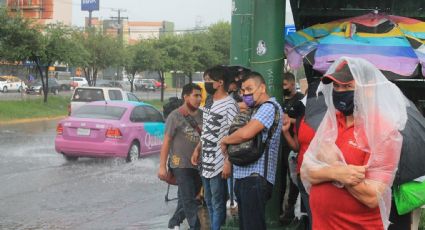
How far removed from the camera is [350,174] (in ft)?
10.0

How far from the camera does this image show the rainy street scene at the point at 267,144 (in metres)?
3.21

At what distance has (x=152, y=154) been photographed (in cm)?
1491

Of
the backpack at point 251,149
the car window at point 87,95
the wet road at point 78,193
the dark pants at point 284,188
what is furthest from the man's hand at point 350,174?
the car window at point 87,95

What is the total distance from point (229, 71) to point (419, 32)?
2.25 m

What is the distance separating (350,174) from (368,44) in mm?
3515

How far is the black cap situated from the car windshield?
10.8 m

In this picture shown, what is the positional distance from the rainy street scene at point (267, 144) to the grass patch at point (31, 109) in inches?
442

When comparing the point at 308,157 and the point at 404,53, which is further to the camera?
the point at 404,53

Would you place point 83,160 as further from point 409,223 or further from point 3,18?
point 3,18

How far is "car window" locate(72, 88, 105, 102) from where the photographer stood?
22.2 meters

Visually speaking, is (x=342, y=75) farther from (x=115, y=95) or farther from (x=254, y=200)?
(x=115, y=95)

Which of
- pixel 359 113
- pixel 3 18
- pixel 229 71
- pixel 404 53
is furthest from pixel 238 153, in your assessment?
pixel 3 18

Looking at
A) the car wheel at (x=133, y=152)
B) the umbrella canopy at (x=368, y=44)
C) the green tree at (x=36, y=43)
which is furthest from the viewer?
the green tree at (x=36, y=43)

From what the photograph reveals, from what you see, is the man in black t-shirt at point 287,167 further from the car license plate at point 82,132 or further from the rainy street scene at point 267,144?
the car license plate at point 82,132
